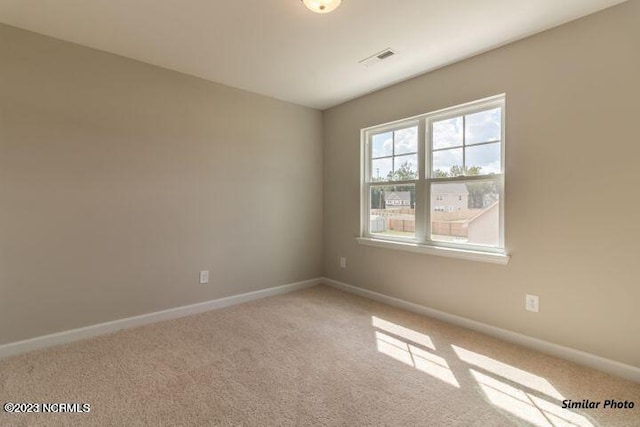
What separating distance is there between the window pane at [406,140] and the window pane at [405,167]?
0.22ft

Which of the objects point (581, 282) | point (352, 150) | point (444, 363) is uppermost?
point (352, 150)

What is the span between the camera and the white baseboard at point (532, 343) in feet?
6.42

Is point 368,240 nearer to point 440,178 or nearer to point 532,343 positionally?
point 440,178

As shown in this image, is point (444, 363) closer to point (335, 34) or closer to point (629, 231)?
point (629, 231)

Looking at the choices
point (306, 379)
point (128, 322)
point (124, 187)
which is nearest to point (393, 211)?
point (306, 379)

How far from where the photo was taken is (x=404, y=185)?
10.7ft

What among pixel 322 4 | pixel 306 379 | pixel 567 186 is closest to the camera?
pixel 322 4

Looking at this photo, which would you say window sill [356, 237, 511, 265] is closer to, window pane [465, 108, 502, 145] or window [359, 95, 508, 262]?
window [359, 95, 508, 262]

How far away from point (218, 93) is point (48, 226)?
1919 mm

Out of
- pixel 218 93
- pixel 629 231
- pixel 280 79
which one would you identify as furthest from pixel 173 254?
pixel 629 231

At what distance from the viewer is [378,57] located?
8.58 feet

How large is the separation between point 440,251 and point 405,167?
0.99 metres

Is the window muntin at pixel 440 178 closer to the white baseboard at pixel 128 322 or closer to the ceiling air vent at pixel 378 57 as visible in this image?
the ceiling air vent at pixel 378 57

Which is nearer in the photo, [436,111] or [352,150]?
[436,111]
